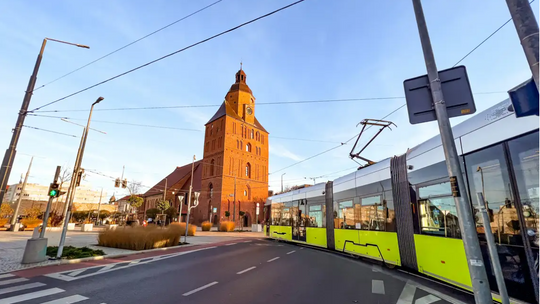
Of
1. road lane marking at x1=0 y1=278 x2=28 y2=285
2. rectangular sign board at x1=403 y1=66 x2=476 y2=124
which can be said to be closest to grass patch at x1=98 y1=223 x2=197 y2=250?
road lane marking at x1=0 y1=278 x2=28 y2=285

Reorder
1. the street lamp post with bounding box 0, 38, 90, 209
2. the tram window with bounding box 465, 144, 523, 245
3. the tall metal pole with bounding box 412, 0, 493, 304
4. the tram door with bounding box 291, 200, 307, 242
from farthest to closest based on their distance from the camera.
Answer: the tram door with bounding box 291, 200, 307, 242, the street lamp post with bounding box 0, 38, 90, 209, the tram window with bounding box 465, 144, 523, 245, the tall metal pole with bounding box 412, 0, 493, 304

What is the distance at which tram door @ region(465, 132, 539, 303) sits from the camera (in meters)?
3.81

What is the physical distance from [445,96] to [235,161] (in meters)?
45.5

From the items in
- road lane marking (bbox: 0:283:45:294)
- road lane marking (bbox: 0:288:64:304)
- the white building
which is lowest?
road lane marking (bbox: 0:288:64:304)

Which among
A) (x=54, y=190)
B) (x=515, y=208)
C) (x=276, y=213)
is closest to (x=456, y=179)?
(x=515, y=208)

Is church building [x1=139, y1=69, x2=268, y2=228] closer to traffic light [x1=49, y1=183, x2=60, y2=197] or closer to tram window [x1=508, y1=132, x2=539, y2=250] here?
traffic light [x1=49, y1=183, x2=60, y2=197]

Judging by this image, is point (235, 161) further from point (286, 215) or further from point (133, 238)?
point (133, 238)

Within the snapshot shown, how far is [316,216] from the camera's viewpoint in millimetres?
13414

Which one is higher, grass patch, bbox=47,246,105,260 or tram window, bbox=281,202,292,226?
tram window, bbox=281,202,292,226

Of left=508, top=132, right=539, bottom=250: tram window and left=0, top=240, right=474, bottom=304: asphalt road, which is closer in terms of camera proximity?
left=508, top=132, right=539, bottom=250: tram window

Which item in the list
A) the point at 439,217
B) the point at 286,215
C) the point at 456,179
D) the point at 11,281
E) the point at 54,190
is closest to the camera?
the point at 456,179

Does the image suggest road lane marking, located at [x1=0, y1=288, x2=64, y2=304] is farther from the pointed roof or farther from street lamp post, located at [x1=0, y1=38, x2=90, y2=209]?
the pointed roof

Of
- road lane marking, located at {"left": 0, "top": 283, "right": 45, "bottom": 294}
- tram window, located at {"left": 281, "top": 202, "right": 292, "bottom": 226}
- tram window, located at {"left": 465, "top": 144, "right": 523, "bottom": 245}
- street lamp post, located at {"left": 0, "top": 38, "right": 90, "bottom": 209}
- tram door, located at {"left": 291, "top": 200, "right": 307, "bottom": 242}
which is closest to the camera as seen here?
tram window, located at {"left": 465, "top": 144, "right": 523, "bottom": 245}

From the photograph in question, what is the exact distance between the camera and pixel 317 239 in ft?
43.3
